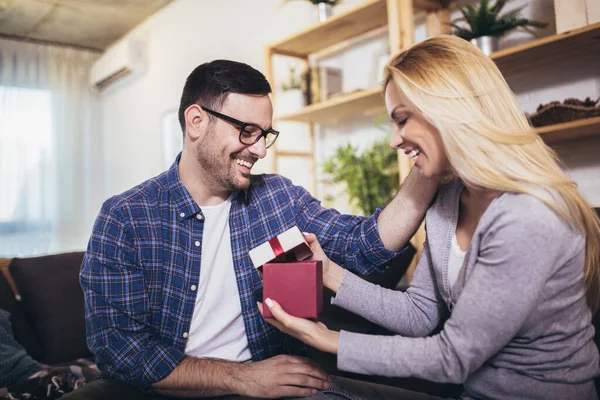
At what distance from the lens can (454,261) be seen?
1.07 meters

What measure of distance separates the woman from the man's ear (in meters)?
0.67

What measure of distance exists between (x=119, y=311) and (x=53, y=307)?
1.13m

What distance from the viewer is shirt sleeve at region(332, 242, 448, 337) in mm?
1185

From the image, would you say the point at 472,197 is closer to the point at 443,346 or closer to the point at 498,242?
the point at 498,242

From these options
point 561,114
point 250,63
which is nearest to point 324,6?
point 250,63

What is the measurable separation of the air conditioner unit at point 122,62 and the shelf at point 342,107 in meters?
2.62

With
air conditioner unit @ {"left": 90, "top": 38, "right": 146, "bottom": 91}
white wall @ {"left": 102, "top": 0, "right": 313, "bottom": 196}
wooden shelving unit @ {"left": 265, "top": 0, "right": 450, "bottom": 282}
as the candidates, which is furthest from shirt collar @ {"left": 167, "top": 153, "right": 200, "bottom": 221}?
air conditioner unit @ {"left": 90, "top": 38, "right": 146, "bottom": 91}

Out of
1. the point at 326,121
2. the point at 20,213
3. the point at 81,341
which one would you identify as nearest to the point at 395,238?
the point at 81,341

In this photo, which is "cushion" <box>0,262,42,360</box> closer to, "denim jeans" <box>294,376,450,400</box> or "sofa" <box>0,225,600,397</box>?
"sofa" <box>0,225,600,397</box>

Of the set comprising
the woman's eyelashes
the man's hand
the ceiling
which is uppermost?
the ceiling

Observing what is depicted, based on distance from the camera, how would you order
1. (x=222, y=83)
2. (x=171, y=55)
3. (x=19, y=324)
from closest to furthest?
(x=222, y=83) < (x=19, y=324) < (x=171, y=55)

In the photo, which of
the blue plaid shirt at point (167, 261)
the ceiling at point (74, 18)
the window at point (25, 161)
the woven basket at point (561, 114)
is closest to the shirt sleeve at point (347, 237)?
the blue plaid shirt at point (167, 261)

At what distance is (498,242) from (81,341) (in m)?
1.96

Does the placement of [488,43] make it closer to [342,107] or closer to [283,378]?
[342,107]
